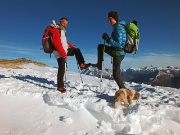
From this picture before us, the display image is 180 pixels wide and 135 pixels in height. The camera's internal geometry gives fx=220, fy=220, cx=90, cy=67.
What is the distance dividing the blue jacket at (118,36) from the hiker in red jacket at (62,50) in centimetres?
205

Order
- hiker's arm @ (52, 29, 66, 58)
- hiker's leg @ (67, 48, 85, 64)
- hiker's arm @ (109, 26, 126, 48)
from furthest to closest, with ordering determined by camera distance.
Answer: hiker's leg @ (67, 48, 85, 64) < hiker's arm @ (52, 29, 66, 58) < hiker's arm @ (109, 26, 126, 48)

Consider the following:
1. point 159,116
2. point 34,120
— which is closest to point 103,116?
point 159,116

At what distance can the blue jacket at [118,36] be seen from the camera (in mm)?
7359

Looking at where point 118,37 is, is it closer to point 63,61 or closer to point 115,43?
point 115,43

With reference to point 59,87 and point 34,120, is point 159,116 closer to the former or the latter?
point 34,120

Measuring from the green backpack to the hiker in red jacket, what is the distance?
88.5 inches

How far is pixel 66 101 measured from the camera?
23.7 ft

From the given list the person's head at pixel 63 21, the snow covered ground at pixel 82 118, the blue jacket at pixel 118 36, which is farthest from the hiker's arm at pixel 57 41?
the blue jacket at pixel 118 36

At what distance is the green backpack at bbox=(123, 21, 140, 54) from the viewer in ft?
24.2

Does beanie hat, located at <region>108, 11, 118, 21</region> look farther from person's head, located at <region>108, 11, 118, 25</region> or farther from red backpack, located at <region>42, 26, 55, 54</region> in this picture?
red backpack, located at <region>42, 26, 55, 54</region>

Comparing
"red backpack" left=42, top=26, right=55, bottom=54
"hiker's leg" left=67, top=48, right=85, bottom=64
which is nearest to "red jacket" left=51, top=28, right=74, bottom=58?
"red backpack" left=42, top=26, right=55, bottom=54

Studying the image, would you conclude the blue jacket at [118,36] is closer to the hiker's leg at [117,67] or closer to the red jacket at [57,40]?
the hiker's leg at [117,67]

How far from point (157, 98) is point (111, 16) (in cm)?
378

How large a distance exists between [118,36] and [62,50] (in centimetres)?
239
